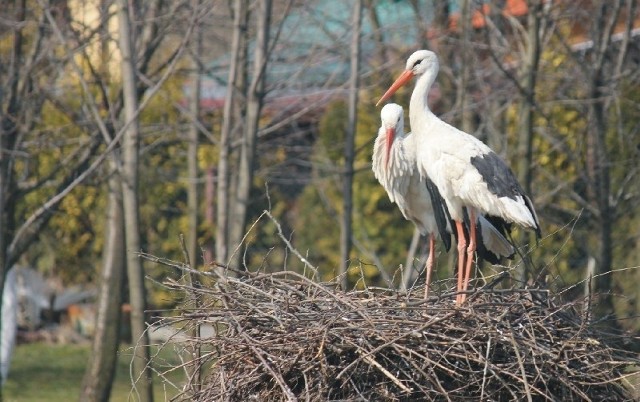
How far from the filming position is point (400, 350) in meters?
5.90

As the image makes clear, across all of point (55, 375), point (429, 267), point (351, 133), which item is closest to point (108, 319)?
point (351, 133)

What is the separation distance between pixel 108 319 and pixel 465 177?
397 cm

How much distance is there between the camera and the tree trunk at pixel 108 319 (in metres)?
10.5

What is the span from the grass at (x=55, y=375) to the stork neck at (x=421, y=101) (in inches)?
193

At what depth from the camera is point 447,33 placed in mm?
11367

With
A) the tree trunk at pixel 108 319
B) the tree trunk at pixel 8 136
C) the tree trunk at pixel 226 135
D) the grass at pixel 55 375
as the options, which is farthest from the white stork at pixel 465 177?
the grass at pixel 55 375

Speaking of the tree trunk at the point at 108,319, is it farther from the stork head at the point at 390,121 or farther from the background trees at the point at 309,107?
the stork head at the point at 390,121

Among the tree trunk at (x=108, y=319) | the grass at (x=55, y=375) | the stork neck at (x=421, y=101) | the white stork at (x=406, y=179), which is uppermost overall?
the stork neck at (x=421, y=101)

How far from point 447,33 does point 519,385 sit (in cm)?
579

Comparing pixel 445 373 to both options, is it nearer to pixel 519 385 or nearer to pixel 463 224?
pixel 519 385

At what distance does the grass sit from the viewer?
13.3m

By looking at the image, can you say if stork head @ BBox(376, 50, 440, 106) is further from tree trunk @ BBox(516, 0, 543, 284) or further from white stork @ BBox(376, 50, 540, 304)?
tree trunk @ BBox(516, 0, 543, 284)

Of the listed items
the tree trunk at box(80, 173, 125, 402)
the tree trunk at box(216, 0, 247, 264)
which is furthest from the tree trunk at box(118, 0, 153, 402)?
the tree trunk at box(80, 173, 125, 402)

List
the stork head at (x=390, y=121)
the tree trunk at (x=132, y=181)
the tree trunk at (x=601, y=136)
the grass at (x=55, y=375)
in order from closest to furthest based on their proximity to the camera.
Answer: the stork head at (x=390, y=121), the tree trunk at (x=132, y=181), the tree trunk at (x=601, y=136), the grass at (x=55, y=375)
